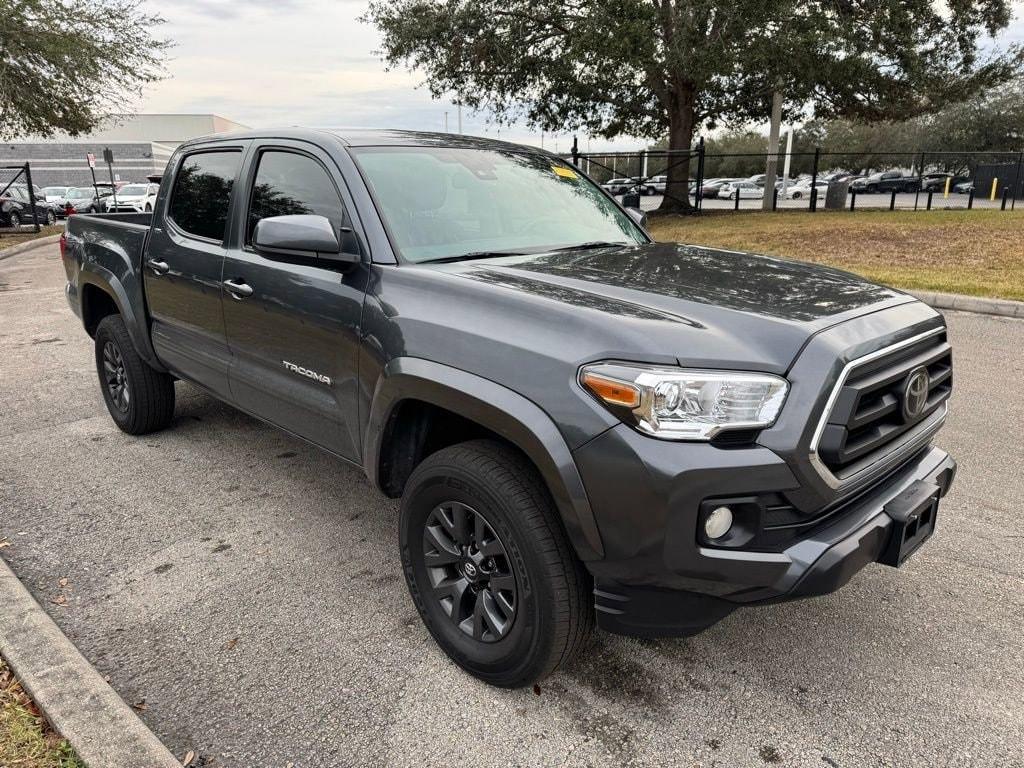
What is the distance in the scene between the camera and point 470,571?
251 cm

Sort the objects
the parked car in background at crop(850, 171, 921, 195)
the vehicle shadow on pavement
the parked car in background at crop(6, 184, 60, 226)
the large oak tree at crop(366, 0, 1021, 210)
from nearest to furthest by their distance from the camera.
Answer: the vehicle shadow on pavement < the large oak tree at crop(366, 0, 1021, 210) < the parked car in background at crop(6, 184, 60, 226) < the parked car in background at crop(850, 171, 921, 195)

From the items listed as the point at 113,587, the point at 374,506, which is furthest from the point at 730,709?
the point at 113,587

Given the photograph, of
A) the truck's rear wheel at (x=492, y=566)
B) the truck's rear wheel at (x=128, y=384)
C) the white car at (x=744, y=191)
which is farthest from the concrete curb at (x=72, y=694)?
the white car at (x=744, y=191)

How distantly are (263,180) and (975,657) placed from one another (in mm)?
3430

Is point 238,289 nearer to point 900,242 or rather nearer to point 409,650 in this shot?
point 409,650

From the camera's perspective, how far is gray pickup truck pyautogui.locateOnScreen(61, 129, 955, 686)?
79.0 inches

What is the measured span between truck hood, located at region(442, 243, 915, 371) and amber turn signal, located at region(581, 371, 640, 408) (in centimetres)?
11

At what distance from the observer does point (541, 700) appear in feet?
8.09

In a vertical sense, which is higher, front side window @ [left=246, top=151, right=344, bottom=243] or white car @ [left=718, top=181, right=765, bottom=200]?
front side window @ [left=246, top=151, right=344, bottom=243]

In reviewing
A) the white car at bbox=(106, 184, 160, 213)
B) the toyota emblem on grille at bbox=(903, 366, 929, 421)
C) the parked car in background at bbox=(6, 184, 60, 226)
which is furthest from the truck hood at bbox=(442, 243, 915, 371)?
the parked car in background at bbox=(6, 184, 60, 226)

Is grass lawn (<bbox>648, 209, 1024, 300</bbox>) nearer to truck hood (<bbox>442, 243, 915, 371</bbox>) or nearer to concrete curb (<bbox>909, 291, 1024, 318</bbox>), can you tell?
concrete curb (<bbox>909, 291, 1024, 318</bbox>)

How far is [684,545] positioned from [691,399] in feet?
1.25

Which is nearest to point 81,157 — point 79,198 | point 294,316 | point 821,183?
point 79,198

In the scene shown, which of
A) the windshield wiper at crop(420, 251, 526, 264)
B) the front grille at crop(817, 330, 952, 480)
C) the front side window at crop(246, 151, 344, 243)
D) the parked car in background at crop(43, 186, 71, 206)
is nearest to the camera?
the front grille at crop(817, 330, 952, 480)
